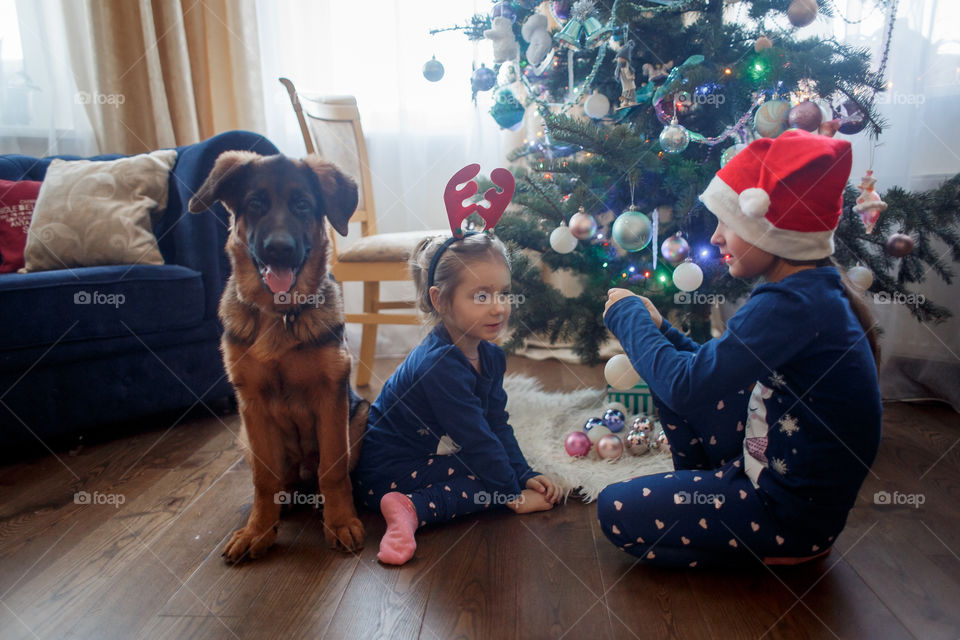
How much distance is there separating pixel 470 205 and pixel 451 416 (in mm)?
520

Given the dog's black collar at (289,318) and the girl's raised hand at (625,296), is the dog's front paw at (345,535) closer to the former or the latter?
the dog's black collar at (289,318)

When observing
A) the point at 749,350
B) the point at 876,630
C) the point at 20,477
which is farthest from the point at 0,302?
the point at 876,630

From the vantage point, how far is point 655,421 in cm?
212

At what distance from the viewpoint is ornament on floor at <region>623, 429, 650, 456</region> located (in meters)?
1.89

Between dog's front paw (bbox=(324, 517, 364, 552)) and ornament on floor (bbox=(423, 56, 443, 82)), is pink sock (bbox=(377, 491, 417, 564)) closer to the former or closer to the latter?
dog's front paw (bbox=(324, 517, 364, 552))

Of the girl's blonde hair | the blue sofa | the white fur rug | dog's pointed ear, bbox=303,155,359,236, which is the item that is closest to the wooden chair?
the blue sofa

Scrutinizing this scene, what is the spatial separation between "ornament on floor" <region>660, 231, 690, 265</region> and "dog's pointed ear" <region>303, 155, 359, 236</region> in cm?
90

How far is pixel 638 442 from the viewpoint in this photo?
6.19ft

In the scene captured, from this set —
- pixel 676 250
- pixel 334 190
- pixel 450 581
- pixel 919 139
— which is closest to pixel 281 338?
pixel 334 190

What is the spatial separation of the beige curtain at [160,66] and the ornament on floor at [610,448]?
254cm

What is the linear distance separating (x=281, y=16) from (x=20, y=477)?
8.52 feet

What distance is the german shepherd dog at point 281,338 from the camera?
1339 mm
